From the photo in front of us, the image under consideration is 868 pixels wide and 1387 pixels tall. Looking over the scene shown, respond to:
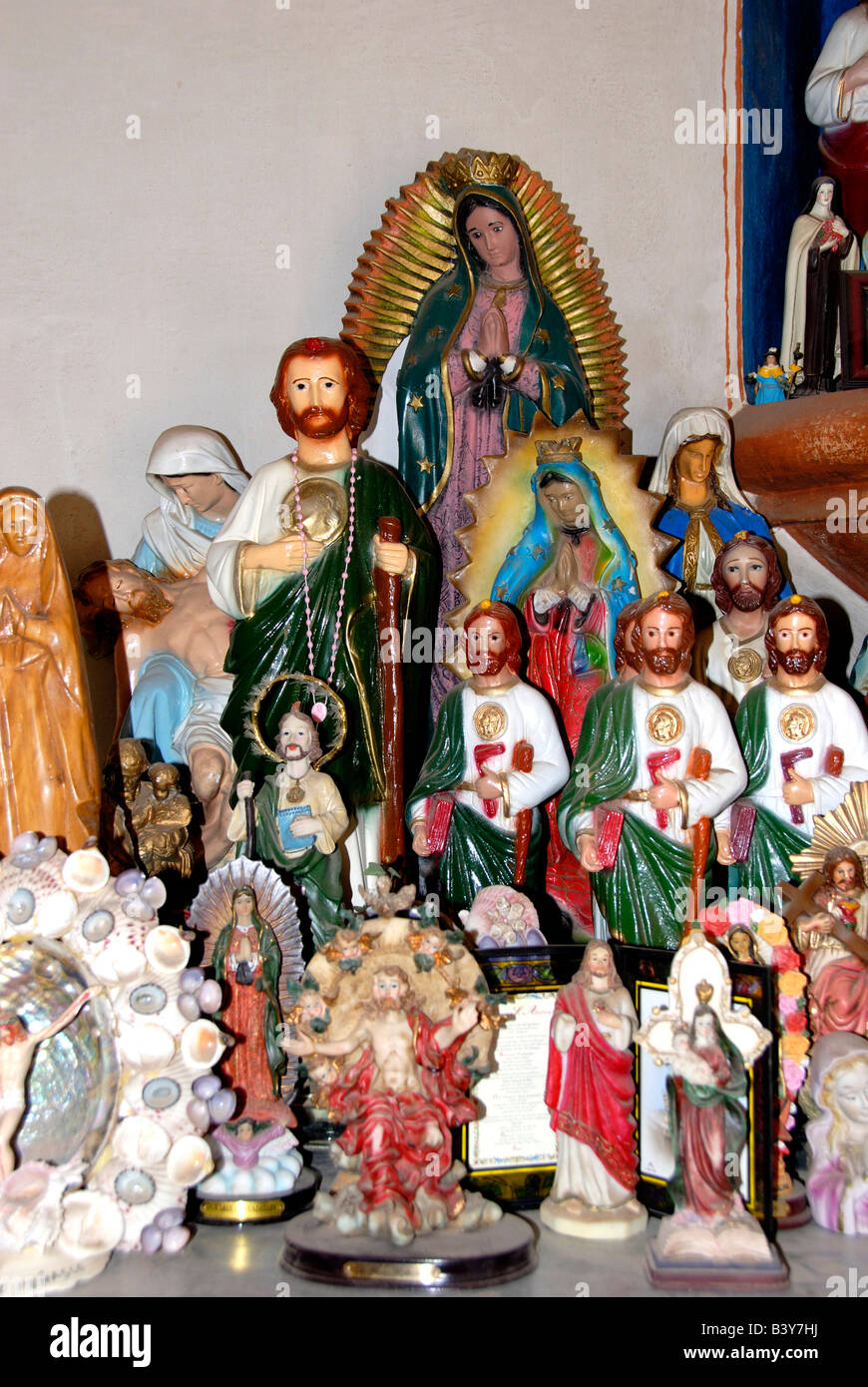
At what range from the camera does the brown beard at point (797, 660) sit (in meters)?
4.93

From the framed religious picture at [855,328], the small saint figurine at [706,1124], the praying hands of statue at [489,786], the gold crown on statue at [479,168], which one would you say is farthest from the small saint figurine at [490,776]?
the gold crown on statue at [479,168]

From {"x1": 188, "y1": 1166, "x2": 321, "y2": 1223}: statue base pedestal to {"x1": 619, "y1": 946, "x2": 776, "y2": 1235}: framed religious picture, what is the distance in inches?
37.7

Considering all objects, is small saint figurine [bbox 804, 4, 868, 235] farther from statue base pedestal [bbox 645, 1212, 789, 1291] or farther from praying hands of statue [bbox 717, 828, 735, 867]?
statue base pedestal [bbox 645, 1212, 789, 1291]

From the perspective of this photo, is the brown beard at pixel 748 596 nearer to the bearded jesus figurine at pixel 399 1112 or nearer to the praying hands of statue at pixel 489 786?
the praying hands of statue at pixel 489 786

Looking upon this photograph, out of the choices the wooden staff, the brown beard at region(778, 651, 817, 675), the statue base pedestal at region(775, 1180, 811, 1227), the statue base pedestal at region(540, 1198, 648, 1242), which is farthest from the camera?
the wooden staff

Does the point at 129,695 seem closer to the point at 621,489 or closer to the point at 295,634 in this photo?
the point at 295,634

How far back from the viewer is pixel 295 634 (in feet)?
17.5

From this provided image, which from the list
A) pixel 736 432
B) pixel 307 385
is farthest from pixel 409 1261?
pixel 736 432

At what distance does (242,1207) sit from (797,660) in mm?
2313

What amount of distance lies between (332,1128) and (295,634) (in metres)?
1.68

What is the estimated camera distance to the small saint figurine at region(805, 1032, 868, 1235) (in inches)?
163

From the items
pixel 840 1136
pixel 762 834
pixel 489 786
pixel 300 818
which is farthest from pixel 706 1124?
pixel 300 818

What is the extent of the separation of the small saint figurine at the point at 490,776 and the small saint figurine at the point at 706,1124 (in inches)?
43.2

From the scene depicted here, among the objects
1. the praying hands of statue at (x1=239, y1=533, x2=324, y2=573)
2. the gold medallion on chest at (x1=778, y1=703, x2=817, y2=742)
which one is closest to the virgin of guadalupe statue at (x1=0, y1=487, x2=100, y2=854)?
the praying hands of statue at (x1=239, y1=533, x2=324, y2=573)
